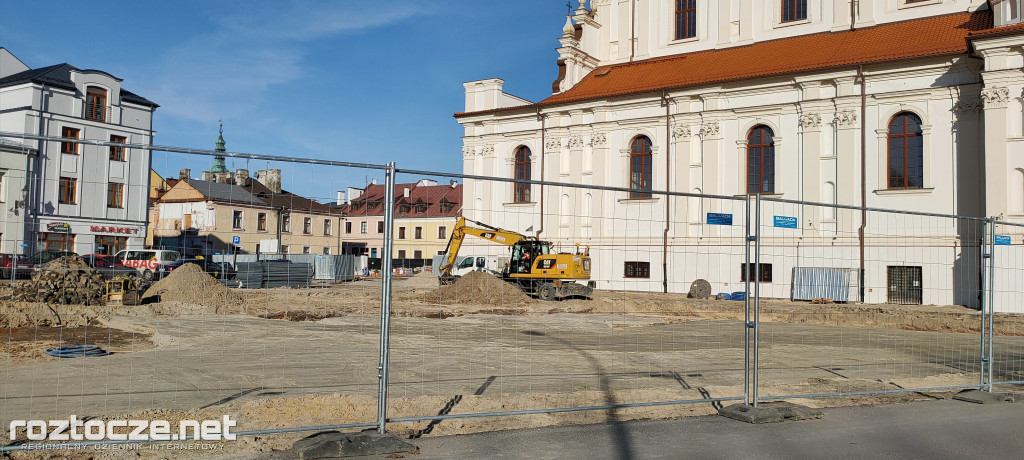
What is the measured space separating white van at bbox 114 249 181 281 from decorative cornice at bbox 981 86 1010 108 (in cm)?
2895

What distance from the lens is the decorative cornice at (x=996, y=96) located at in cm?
2841

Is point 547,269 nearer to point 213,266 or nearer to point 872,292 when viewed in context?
point 872,292

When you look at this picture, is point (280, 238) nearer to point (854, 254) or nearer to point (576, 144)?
point (854, 254)

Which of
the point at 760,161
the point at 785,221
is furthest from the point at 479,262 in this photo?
the point at 785,221

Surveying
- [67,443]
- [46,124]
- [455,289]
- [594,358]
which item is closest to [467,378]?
[594,358]

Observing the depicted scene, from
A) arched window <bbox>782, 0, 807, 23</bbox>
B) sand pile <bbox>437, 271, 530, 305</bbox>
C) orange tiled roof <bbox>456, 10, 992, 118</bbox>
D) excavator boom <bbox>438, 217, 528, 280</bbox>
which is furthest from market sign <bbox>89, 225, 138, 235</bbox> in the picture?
arched window <bbox>782, 0, 807, 23</bbox>

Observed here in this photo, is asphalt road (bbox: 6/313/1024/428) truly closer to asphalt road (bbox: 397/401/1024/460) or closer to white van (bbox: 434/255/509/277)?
asphalt road (bbox: 397/401/1024/460)

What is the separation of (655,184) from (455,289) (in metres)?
12.4

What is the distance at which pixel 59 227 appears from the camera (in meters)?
7.24

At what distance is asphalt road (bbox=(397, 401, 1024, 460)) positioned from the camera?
6.78 m

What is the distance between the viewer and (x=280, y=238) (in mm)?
9234

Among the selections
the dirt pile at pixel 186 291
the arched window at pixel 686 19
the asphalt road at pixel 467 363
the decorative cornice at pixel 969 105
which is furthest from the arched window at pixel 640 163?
the dirt pile at pixel 186 291

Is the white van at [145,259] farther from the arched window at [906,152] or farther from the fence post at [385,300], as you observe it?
the arched window at [906,152]

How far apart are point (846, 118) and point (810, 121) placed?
153 centimetres
